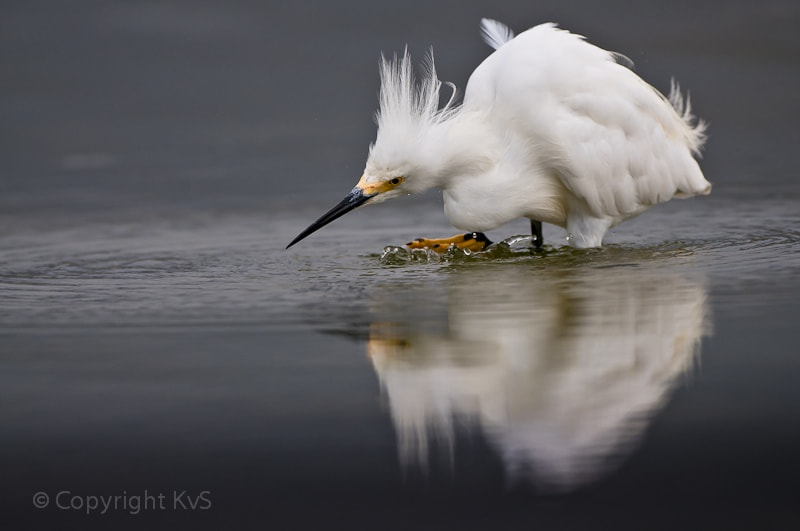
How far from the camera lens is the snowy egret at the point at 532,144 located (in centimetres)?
604

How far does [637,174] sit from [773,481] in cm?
399

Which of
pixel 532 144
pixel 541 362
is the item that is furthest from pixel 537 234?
pixel 541 362

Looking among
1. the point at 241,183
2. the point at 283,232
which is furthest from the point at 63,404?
the point at 241,183

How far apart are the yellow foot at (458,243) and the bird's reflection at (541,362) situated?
1.11m

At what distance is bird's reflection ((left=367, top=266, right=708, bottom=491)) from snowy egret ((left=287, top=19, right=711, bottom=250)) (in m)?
0.71

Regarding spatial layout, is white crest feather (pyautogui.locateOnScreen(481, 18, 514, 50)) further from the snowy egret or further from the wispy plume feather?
the wispy plume feather

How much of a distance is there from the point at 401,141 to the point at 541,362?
86.0 inches

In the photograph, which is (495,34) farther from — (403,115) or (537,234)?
(403,115)

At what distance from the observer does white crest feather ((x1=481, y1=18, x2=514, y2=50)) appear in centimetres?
732

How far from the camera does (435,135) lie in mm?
6031

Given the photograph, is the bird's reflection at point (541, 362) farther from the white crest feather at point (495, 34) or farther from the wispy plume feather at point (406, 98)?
the white crest feather at point (495, 34)

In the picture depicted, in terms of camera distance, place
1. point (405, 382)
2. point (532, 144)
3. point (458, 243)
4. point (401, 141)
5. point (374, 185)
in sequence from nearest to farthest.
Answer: point (405, 382)
point (401, 141)
point (374, 185)
point (532, 144)
point (458, 243)

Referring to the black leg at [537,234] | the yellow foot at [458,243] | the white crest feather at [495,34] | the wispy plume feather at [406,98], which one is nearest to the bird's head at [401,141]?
the wispy plume feather at [406,98]

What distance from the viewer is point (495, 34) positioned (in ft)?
24.2
